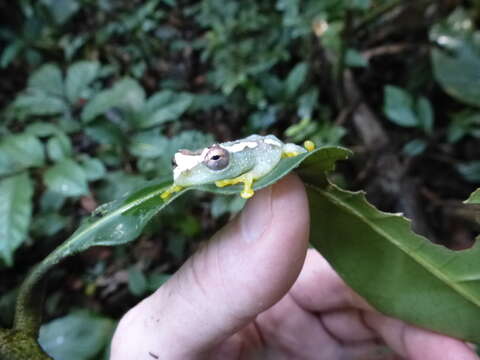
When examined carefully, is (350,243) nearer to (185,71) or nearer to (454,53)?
(454,53)

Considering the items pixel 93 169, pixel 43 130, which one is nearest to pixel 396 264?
pixel 93 169

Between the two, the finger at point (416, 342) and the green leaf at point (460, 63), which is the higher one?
the green leaf at point (460, 63)

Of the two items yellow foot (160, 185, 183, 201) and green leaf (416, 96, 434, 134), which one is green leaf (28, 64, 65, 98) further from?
green leaf (416, 96, 434, 134)

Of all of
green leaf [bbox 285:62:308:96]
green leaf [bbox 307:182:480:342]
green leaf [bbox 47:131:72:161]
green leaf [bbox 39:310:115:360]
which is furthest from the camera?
green leaf [bbox 285:62:308:96]

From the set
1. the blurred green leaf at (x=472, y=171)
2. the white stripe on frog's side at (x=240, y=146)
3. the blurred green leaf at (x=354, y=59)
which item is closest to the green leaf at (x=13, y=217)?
the white stripe on frog's side at (x=240, y=146)

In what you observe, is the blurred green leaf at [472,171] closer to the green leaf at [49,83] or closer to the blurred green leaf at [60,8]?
the green leaf at [49,83]

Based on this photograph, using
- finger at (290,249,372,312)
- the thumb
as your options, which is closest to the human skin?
the thumb
